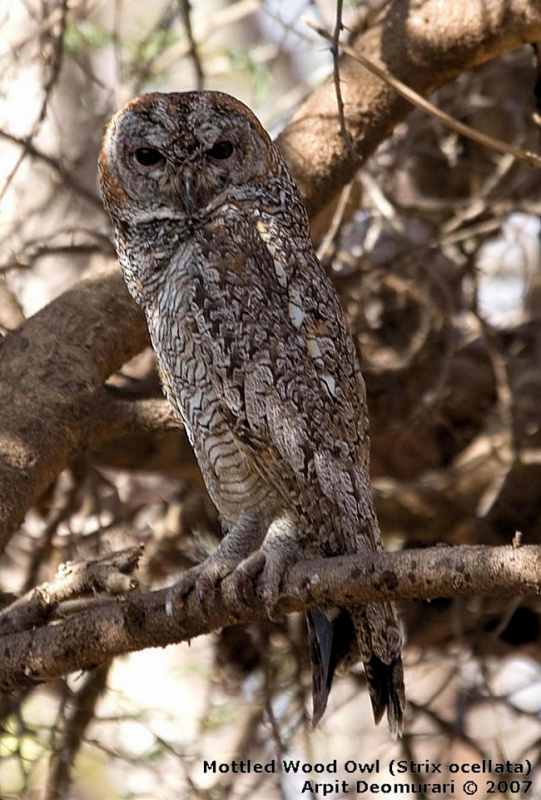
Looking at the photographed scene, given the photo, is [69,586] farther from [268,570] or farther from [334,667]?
[334,667]

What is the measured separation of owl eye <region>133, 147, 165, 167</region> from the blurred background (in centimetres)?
58

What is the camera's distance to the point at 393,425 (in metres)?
4.33

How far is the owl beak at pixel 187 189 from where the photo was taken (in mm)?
2582

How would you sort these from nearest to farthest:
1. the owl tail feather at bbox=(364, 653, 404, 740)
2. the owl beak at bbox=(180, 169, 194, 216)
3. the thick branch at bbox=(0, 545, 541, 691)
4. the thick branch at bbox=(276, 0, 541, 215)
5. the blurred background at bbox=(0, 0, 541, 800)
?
the thick branch at bbox=(0, 545, 541, 691) → the owl tail feather at bbox=(364, 653, 404, 740) → the owl beak at bbox=(180, 169, 194, 216) → the thick branch at bbox=(276, 0, 541, 215) → the blurred background at bbox=(0, 0, 541, 800)

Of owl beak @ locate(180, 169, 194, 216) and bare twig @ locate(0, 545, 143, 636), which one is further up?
owl beak @ locate(180, 169, 194, 216)

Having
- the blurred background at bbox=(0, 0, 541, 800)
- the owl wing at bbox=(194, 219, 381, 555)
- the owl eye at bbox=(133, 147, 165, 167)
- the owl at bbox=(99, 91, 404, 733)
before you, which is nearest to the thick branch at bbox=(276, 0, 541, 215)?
the blurred background at bbox=(0, 0, 541, 800)

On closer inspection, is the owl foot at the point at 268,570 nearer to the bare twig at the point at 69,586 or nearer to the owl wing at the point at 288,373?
the owl wing at the point at 288,373

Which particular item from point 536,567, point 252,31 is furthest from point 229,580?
point 252,31

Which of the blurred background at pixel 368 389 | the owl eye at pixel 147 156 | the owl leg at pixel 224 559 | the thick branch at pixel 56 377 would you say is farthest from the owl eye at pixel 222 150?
the owl leg at pixel 224 559

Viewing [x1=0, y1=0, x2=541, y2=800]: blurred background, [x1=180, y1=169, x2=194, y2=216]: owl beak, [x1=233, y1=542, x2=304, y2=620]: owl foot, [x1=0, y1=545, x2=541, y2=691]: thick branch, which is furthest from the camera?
[x1=0, y1=0, x2=541, y2=800]: blurred background

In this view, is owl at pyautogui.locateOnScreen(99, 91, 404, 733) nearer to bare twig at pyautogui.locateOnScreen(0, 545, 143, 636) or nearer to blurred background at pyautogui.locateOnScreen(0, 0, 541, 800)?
bare twig at pyautogui.locateOnScreen(0, 545, 143, 636)

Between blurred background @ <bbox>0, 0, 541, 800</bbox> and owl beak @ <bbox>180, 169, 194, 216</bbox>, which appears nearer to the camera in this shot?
owl beak @ <bbox>180, 169, 194, 216</bbox>

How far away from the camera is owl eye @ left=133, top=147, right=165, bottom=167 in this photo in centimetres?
267

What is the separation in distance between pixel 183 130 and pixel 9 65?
1444 millimetres
